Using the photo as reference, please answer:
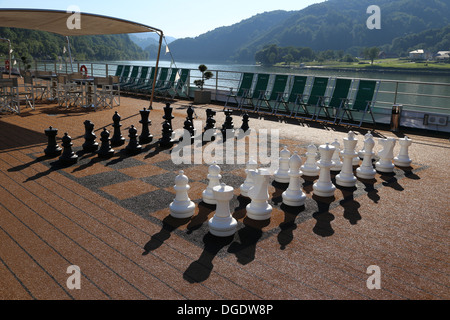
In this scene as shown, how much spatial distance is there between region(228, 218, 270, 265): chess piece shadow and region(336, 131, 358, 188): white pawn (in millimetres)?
1406

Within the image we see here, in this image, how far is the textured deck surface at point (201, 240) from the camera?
7.71 ft

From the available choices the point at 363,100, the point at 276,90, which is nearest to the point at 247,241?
the point at 363,100

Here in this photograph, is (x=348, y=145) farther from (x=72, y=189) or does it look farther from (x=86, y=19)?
(x=86, y=19)

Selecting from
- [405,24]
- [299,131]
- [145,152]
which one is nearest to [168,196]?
[145,152]

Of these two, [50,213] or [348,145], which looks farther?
[348,145]

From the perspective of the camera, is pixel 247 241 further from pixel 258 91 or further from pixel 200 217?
pixel 258 91

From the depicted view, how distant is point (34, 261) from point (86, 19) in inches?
322

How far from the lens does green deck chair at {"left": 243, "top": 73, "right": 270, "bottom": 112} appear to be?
11.1 m

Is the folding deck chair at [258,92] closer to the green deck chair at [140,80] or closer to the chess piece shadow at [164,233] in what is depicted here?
the green deck chair at [140,80]

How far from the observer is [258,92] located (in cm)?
1122

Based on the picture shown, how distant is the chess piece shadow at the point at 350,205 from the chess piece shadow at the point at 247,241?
30.7 inches

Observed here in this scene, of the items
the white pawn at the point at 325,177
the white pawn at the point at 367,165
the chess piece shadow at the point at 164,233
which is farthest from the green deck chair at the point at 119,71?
the chess piece shadow at the point at 164,233

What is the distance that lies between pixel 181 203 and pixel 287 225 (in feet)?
3.13

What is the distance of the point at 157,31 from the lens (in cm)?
1055
